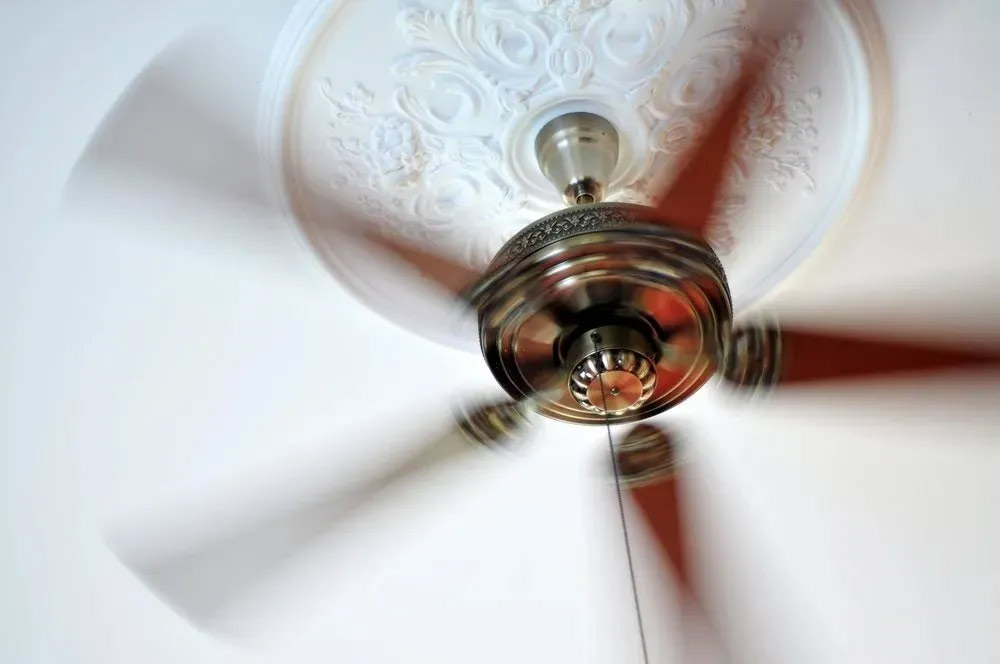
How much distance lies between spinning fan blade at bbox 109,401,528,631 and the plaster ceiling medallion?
0.80 ft

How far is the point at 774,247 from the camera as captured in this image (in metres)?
1.23

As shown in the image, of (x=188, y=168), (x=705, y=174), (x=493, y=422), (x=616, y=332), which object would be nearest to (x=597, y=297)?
(x=616, y=332)

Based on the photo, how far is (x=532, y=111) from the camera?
108 centimetres

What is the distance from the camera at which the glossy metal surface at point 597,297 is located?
30.5 inches

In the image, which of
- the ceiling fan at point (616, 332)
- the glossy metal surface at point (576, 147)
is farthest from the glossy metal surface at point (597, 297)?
the glossy metal surface at point (576, 147)

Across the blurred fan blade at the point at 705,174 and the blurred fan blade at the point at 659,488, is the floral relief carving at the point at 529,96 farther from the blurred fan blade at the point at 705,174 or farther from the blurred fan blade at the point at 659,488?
the blurred fan blade at the point at 659,488

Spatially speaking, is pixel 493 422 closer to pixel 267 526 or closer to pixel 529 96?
pixel 267 526

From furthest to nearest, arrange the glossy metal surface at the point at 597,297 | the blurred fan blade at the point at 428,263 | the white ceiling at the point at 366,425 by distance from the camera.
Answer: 1. the white ceiling at the point at 366,425
2. the blurred fan blade at the point at 428,263
3. the glossy metal surface at the point at 597,297

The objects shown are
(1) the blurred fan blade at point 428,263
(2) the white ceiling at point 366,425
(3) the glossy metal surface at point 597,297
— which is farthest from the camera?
(2) the white ceiling at point 366,425

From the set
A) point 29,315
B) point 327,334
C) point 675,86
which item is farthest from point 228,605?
point 675,86

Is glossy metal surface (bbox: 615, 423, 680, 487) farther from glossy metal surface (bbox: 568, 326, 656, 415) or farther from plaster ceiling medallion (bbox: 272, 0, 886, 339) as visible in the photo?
plaster ceiling medallion (bbox: 272, 0, 886, 339)

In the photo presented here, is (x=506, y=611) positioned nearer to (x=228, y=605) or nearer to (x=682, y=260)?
(x=228, y=605)

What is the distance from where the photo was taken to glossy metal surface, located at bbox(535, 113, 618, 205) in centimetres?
108

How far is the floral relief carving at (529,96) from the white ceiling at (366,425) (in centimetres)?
14
